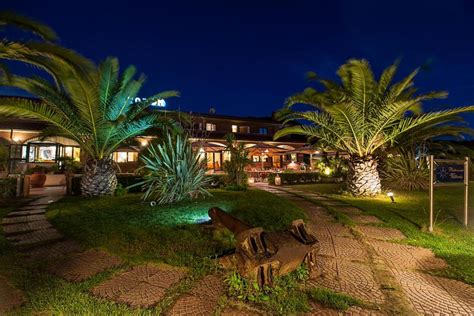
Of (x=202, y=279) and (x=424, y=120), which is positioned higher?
(x=424, y=120)

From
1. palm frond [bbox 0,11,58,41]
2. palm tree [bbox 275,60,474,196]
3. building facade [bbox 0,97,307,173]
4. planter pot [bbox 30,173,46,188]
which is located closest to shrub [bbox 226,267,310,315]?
palm frond [bbox 0,11,58,41]

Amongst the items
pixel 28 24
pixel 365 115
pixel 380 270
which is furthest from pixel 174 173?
pixel 365 115

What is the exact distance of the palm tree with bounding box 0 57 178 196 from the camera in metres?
8.87

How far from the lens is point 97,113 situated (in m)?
9.62

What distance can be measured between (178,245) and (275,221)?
7.97 feet

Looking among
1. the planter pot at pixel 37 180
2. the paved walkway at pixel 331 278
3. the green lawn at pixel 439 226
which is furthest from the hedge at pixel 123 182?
the green lawn at pixel 439 226

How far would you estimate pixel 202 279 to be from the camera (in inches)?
141

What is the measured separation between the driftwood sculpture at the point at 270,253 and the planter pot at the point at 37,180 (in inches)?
542

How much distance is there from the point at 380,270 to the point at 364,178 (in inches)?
323

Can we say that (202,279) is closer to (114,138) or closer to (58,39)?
(58,39)

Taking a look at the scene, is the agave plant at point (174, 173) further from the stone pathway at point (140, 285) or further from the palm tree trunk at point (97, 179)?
the stone pathway at point (140, 285)

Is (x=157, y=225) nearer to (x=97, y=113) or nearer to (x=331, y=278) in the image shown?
(x=331, y=278)

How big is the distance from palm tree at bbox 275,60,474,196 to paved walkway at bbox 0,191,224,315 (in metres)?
8.55

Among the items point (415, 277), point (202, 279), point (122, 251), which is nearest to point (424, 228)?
point (415, 277)
